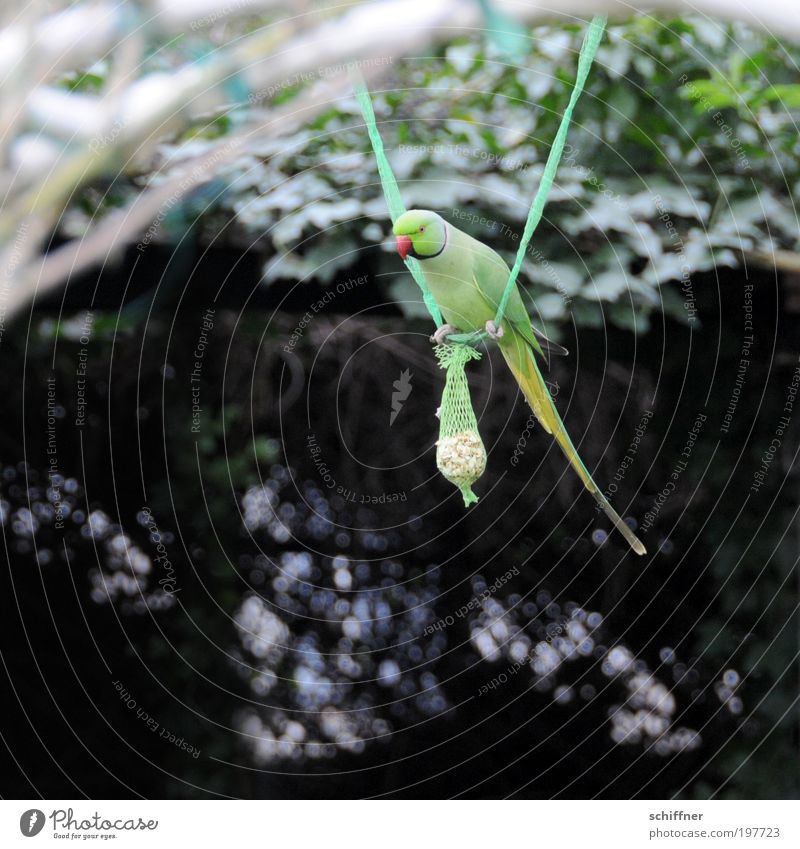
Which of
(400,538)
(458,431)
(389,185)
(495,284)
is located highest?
(389,185)

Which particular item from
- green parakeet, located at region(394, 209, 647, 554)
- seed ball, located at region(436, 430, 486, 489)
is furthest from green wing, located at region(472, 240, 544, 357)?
seed ball, located at region(436, 430, 486, 489)

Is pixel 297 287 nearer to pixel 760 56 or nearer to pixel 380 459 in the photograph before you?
pixel 380 459

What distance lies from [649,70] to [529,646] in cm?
64

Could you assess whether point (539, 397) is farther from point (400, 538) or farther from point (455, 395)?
point (400, 538)

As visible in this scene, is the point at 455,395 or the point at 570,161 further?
the point at 570,161

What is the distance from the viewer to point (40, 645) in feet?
3.66

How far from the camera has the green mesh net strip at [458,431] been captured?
834mm

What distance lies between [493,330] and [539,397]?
14 cm

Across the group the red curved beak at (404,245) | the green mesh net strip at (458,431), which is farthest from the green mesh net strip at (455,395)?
the red curved beak at (404,245)

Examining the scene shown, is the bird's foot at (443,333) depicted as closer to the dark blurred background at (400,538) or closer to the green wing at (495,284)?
the green wing at (495,284)

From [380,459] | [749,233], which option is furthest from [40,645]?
[749,233]

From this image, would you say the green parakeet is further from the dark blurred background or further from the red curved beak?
the dark blurred background

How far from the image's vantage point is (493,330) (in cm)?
82

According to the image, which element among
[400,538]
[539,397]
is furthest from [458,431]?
[400,538]
